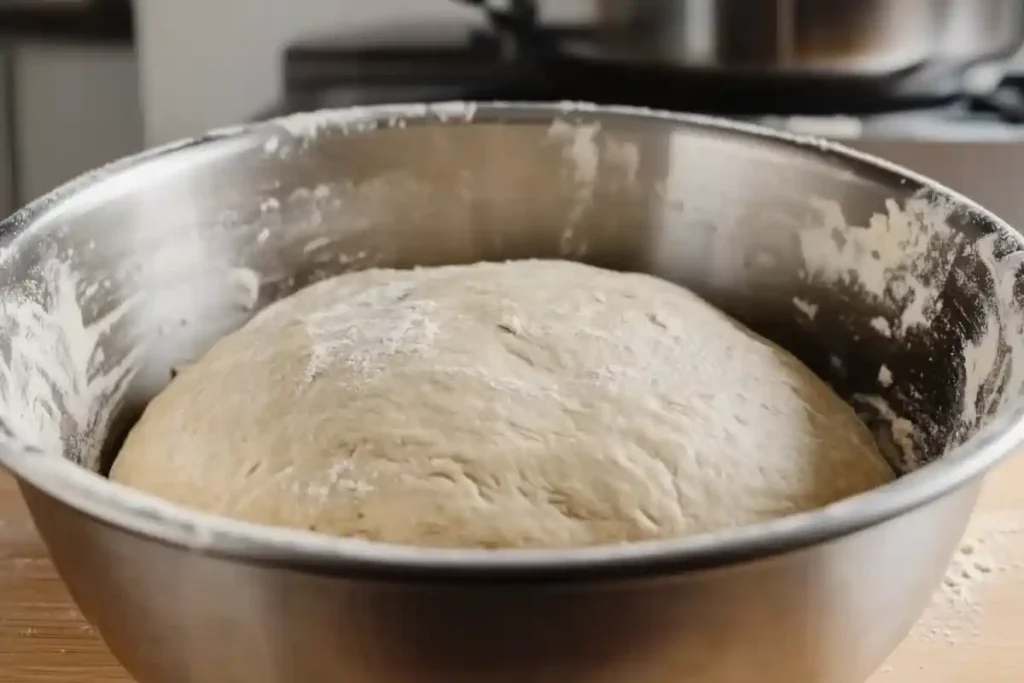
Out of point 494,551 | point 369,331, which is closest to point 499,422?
point 369,331

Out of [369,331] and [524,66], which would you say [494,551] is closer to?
[369,331]

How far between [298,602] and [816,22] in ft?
2.63

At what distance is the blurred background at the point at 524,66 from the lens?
3.22 ft

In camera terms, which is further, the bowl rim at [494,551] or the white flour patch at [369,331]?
the white flour patch at [369,331]

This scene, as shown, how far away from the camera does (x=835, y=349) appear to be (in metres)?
0.79

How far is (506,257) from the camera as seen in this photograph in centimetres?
88

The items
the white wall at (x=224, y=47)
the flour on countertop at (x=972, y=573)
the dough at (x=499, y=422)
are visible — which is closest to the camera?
the dough at (x=499, y=422)

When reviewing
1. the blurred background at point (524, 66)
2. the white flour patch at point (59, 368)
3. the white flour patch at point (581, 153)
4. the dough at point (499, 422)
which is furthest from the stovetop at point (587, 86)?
the white flour patch at point (59, 368)

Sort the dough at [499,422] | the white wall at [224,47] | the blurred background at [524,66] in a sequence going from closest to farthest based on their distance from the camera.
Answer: the dough at [499,422], the blurred background at [524,66], the white wall at [224,47]

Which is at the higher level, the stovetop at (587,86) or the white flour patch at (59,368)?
the stovetop at (587,86)

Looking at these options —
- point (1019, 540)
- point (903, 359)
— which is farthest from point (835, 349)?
point (1019, 540)

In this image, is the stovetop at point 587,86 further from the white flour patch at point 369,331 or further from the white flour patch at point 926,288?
the white flour patch at point 369,331

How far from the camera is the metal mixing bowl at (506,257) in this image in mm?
367

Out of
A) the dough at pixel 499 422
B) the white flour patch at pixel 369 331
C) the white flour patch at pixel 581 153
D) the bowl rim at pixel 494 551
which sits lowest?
the dough at pixel 499 422
